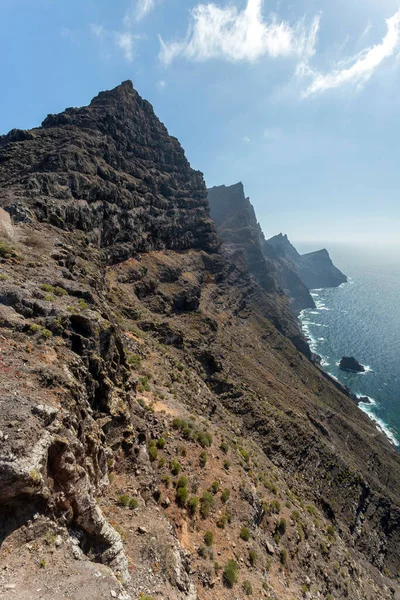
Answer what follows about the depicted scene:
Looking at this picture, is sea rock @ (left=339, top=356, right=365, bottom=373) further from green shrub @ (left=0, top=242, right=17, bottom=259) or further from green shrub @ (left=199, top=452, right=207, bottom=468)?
green shrub @ (left=0, top=242, right=17, bottom=259)

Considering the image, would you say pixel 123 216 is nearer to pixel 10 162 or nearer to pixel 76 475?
pixel 10 162

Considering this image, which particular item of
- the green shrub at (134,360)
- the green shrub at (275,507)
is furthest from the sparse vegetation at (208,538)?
the green shrub at (134,360)

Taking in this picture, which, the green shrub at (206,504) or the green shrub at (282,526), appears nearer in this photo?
the green shrub at (206,504)

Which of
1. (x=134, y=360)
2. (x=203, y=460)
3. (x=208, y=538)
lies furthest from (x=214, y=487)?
(x=134, y=360)

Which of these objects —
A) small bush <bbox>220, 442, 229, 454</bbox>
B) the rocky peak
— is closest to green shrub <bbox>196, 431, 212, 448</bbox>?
small bush <bbox>220, 442, 229, 454</bbox>

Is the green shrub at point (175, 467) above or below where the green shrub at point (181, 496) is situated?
above

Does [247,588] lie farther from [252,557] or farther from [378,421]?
[378,421]

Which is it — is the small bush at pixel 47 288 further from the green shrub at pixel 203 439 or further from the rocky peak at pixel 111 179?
the rocky peak at pixel 111 179

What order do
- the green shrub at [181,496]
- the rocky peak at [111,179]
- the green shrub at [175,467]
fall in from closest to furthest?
the green shrub at [181,496], the green shrub at [175,467], the rocky peak at [111,179]
